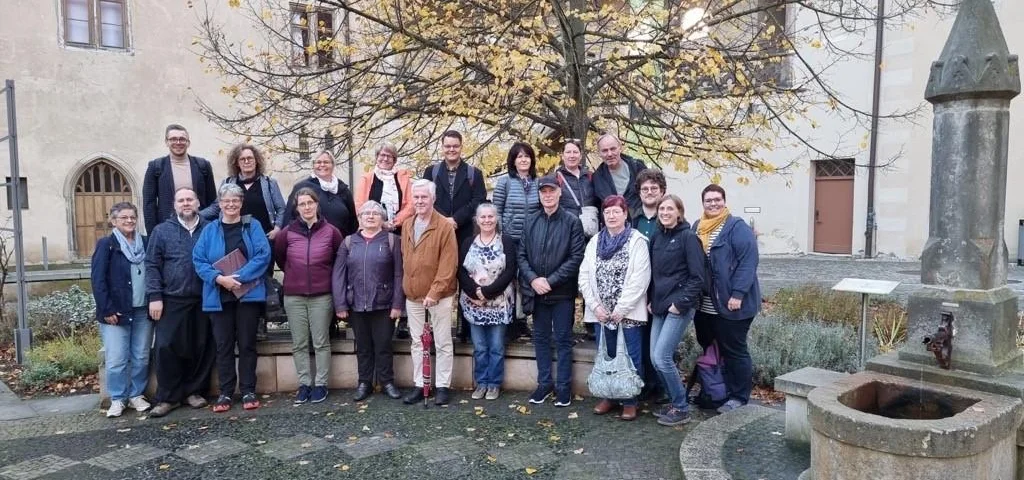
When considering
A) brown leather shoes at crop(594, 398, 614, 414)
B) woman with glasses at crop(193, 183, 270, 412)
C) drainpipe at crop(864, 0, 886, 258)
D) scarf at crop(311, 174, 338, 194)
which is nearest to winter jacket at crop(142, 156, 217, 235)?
woman with glasses at crop(193, 183, 270, 412)

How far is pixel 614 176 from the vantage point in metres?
5.78

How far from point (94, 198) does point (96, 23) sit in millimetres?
4433

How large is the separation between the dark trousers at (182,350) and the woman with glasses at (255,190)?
79 centimetres

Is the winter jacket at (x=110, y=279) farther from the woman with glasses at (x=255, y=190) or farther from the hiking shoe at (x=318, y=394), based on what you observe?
the hiking shoe at (x=318, y=394)

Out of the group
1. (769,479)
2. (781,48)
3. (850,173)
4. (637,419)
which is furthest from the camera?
(850,173)

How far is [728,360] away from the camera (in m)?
5.27

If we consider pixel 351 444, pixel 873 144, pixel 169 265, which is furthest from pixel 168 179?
pixel 873 144

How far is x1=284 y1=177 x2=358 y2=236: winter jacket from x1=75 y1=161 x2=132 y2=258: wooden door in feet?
48.2

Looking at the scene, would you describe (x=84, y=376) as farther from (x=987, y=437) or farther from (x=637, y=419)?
(x=987, y=437)

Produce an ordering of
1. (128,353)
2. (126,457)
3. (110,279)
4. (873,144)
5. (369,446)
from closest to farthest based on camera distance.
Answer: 1. (126,457)
2. (369,446)
3. (110,279)
4. (128,353)
5. (873,144)

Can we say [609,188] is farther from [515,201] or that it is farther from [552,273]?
[552,273]

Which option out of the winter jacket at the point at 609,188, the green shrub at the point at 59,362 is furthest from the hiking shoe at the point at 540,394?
the green shrub at the point at 59,362

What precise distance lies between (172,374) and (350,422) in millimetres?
1605

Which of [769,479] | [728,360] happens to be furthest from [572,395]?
[769,479]
